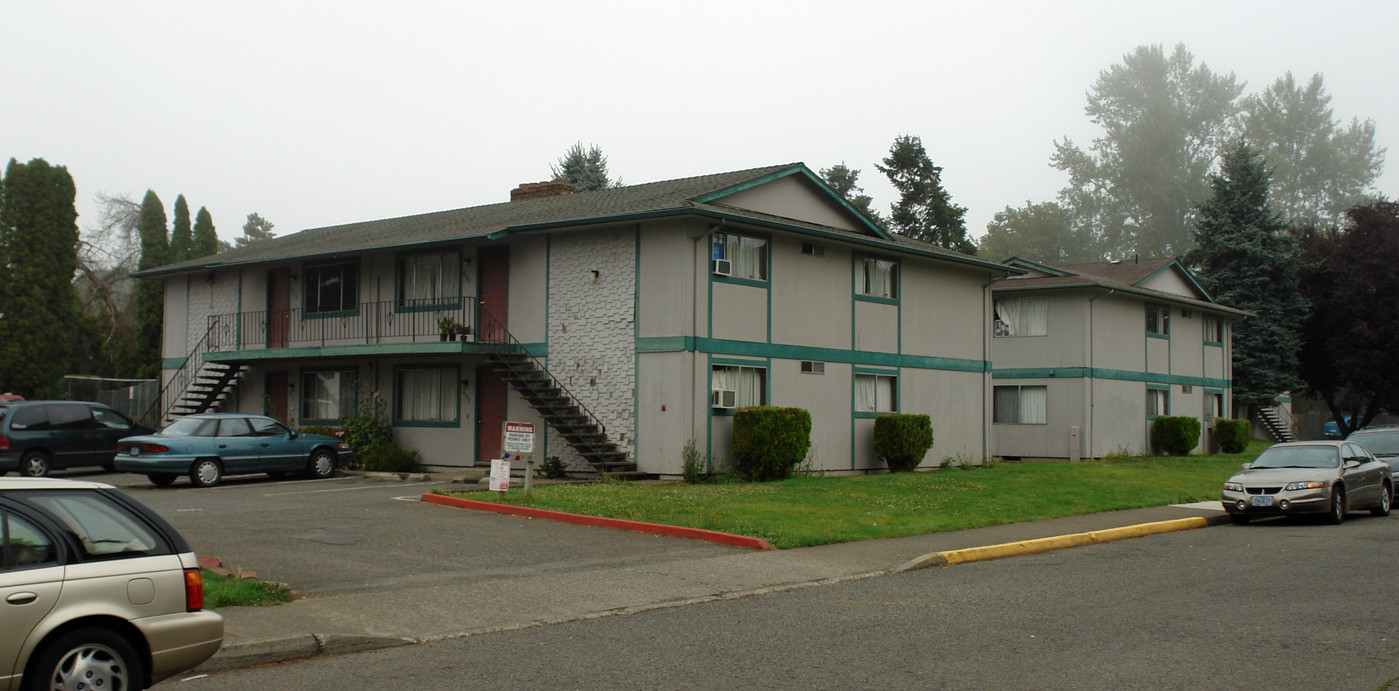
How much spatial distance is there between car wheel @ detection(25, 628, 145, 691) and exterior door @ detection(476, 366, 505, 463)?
18838mm

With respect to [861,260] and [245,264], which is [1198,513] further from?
[245,264]

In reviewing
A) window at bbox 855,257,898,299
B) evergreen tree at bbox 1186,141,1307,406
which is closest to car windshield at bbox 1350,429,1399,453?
window at bbox 855,257,898,299

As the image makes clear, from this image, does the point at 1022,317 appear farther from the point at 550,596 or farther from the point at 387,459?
the point at 550,596

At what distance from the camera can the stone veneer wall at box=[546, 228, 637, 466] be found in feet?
75.3

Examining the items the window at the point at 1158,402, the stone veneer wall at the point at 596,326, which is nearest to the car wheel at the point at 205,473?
the stone veneer wall at the point at 596,326

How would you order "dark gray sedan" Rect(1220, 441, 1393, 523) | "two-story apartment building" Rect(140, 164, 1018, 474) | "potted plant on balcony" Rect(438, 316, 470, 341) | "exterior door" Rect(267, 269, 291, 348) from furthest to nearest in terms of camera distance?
"exterior door" Rect(267, 269, 291, 348), "potted plant on balcony" Rect(438, 316, 470, 341), "two-story apartment building" Rect(140, 164, 1018, 474), "dark gray sedan" Rect(1220, 441, 1393, 523)

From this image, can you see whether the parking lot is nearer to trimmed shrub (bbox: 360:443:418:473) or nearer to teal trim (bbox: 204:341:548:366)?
teal trim (bbox: 204:341:548:366)

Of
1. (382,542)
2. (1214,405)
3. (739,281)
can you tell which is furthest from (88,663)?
(1214,405)

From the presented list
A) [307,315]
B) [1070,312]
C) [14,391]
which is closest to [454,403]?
[307,315]

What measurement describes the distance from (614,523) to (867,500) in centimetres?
507

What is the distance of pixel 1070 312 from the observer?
3444cm

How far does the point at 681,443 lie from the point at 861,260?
23.7ft

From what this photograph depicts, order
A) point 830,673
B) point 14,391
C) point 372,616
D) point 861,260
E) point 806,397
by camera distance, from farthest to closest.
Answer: point 14,391 < point 861,260 < point 806,397 < point 372,616 < point 830,673

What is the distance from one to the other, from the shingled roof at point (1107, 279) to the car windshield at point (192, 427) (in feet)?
70.4
